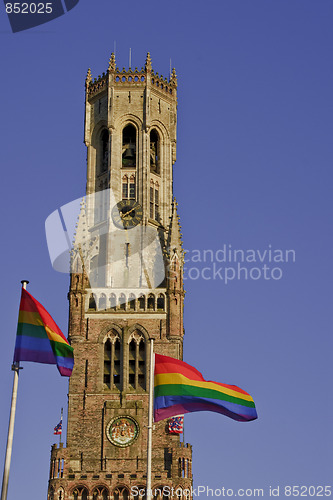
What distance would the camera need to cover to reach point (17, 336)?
4809 centimetres

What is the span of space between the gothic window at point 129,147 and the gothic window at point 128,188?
184 cm

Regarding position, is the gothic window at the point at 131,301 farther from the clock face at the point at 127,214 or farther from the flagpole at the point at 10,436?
the flagpole at the point at 10,436

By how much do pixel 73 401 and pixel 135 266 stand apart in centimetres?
1550

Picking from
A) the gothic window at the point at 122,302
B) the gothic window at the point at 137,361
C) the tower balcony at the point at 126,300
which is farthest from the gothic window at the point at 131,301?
the gothic window at the point at 137,361

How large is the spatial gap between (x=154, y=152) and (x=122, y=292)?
2026 centimetres

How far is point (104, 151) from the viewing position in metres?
104

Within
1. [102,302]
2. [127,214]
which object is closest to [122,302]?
[102,302]

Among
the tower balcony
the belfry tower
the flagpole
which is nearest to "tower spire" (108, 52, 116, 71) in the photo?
the belfry tower

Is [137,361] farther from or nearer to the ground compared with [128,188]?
nearer to the ground

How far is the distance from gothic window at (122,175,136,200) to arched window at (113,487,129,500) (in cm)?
3124

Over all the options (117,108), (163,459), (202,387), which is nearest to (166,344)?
(163,459)

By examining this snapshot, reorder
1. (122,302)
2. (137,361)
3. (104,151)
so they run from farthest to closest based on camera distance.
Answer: (104,151)
(122,302)
(137,361)

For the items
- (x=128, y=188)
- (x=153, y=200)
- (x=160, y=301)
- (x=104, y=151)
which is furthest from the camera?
(x=104, y=151)

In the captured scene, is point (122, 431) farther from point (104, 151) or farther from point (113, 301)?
point (104, 151)
